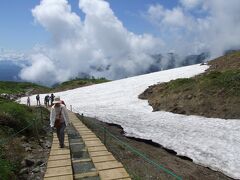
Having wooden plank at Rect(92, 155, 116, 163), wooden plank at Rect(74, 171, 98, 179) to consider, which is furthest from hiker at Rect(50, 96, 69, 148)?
wooden plank at Rect(74, 171, 98, 179)

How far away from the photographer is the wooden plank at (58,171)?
1060 cm

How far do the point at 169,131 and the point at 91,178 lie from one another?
15335 mm

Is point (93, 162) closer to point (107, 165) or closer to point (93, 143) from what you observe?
point (107, 165)

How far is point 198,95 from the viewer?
114 ft

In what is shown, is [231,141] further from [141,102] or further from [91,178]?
[141,102]

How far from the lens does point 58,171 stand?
1092cm

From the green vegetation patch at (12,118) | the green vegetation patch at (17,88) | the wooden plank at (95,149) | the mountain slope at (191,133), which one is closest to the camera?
the wooden plank at (95,149)

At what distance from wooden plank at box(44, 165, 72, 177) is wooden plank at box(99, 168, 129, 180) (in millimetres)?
1189

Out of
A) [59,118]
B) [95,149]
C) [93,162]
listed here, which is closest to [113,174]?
[93,162]

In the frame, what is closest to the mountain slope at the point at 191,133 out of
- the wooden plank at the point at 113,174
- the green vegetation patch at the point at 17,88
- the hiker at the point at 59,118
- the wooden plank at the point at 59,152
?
the wooden plank at the point at 113,174

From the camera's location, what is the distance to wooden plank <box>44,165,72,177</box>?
10.6 m

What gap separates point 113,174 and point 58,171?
204 cm

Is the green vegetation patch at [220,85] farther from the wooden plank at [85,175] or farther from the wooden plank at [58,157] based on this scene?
the wooden plank at [85,175]

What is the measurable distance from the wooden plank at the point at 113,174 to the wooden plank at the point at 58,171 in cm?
119
